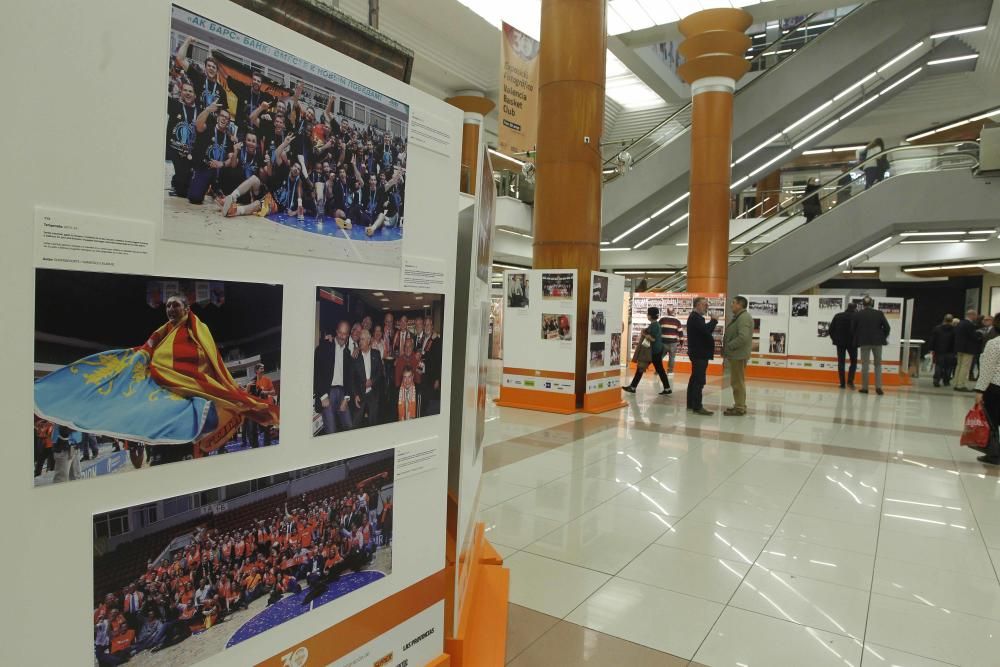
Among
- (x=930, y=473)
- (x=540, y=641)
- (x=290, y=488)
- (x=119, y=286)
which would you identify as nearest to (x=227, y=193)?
(x=119, y=286)

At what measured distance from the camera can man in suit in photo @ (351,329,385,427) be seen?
1.38 meters

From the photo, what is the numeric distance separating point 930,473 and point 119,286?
672 centimetres

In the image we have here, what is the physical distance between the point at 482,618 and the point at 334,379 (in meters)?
1.36

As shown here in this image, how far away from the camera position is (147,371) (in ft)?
3.32

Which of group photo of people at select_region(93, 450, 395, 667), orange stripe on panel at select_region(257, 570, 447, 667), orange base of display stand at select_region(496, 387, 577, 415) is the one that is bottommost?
orange base of display stand at select_region(496, 387, 577, 415)

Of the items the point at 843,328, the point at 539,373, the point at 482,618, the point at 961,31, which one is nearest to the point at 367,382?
the point at 482,618

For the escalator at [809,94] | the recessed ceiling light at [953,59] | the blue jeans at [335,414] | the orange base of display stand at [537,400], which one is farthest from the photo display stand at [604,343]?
the recessed ceiling light at [953,59]

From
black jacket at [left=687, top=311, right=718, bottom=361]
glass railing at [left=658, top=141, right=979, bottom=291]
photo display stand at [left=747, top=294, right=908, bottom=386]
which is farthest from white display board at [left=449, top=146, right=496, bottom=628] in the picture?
glass railing at [left=658, top=141, right=979, bottom=291]

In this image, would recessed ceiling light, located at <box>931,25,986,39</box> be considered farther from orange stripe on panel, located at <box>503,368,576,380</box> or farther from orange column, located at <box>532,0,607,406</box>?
orange stripe on panel, located at <box>503,368,576,380</box>

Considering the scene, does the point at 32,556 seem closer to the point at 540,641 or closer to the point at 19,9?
the point at 19,9

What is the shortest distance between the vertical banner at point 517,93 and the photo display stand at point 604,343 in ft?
7.08

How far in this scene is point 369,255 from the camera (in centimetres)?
138

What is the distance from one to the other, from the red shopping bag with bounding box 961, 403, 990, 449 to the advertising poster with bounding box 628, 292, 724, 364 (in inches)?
268

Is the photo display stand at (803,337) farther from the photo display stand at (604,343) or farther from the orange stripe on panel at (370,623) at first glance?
the orange stripe on panel at (370,623)
